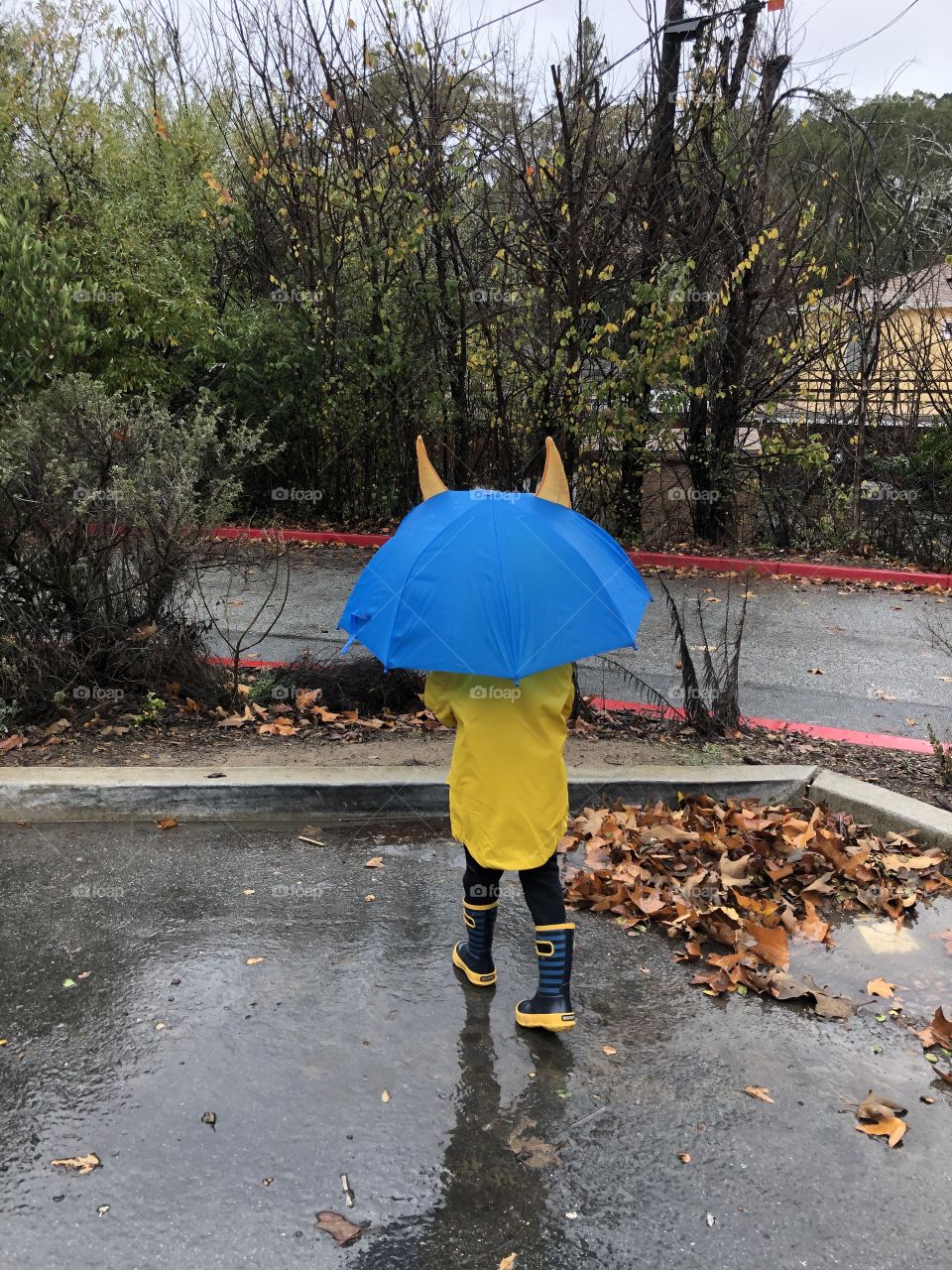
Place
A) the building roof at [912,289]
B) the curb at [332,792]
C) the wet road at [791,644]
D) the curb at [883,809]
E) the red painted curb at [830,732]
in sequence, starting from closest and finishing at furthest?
the curb at [883,809] → the curb at [332,792] → the red painted curb at [830,732] → the wet road at [791,644] → the building roof at [912,289]

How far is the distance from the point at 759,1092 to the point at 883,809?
2093mm

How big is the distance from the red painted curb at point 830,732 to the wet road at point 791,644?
0.21m

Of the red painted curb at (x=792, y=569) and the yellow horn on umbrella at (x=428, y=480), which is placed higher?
the yellow horn on umbrella at (x=428, y=480)

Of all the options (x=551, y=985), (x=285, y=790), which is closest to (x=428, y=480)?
(x=551, y=985)

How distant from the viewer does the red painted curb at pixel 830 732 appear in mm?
5950

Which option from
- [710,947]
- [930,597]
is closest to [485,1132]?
[710,947]

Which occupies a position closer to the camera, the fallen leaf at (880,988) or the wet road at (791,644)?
the fallen leaf at (880,988)

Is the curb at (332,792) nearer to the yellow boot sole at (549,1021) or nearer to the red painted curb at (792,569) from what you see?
the yellow boot sole at (549,1021)

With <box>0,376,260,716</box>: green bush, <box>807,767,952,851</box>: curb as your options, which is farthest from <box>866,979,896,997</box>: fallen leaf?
<box>0,376,260,716</box>: green bush

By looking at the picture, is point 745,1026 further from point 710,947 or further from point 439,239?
point 439,239

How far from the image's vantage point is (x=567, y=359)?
30.7 feet

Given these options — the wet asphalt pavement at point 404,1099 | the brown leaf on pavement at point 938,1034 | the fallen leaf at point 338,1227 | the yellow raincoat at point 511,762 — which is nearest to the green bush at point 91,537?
the wet asphalt pavement at point 404,1099

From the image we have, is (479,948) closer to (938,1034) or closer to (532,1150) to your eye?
(532,1150)

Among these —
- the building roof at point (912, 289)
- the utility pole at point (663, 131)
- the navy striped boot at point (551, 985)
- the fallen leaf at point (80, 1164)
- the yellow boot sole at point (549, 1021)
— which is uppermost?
the utility pole at point (663, 131)
